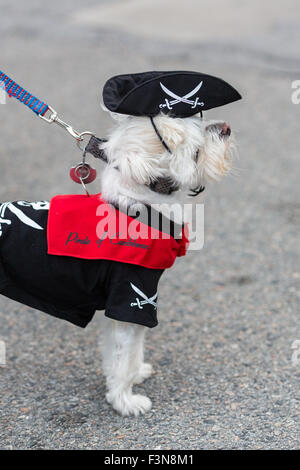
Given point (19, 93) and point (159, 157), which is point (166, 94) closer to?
point (159, 157)

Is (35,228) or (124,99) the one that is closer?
(124,99)

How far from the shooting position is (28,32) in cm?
1115

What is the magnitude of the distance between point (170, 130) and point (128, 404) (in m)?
1.38

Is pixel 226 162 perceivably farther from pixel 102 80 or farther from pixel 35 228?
pixel 102 80

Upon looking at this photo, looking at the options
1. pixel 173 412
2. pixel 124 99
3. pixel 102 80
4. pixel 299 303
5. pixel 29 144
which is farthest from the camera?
pixel 102 80

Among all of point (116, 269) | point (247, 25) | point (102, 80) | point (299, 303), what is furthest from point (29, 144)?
point (247, 25)

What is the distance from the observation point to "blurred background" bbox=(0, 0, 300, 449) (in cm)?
312

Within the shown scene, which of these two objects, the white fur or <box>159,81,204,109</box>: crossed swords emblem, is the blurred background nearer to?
the white fur

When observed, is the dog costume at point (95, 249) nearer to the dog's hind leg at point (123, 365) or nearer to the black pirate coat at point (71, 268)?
the black pirate coat at point (71, 268)

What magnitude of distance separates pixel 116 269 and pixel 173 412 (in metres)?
0.84

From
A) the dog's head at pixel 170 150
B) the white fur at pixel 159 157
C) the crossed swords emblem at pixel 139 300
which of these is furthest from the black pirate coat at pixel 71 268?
the dog's head at pixel 170 150

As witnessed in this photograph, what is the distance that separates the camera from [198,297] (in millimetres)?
4316

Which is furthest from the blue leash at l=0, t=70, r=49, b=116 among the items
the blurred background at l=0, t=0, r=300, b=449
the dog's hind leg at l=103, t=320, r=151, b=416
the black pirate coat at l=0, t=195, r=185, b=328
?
the dog's hind leg at l=103, t=320, r=151, b=416

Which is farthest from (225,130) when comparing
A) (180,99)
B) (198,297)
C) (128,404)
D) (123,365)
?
(198,297)
